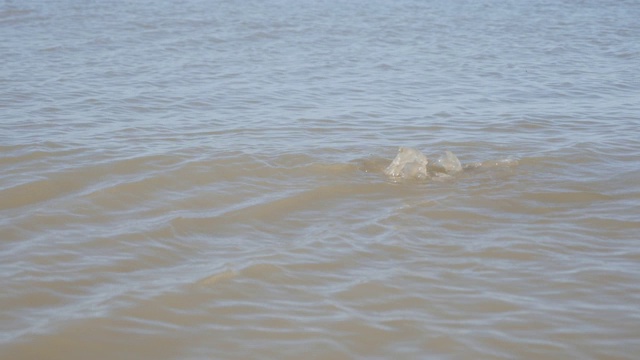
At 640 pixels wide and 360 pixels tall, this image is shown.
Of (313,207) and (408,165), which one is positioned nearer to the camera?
A: (313,207)

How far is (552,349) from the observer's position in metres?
3.61

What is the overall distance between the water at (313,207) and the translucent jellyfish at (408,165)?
0.10 metres

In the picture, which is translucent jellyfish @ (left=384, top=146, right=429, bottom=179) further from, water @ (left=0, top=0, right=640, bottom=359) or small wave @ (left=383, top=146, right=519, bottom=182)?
water @ (left=0, top=0, right=640, bottom=359)

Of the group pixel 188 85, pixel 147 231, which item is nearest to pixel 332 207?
pixel 147 231

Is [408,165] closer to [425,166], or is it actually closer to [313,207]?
[425,166]

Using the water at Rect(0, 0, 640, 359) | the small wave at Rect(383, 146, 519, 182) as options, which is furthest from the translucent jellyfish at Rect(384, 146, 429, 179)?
the water at Rect(0, 0, 640, 359)

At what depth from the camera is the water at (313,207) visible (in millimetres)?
3768

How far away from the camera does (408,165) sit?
602 cm

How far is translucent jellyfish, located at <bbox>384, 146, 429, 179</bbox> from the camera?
5.95 meters

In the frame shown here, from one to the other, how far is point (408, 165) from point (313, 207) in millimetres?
950

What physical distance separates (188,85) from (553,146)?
3.94 m

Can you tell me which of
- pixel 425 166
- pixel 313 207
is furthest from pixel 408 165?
pixel 313 207

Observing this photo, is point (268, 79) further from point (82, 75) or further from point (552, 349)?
point (552, 349)

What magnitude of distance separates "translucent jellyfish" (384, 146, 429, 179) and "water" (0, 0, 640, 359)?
4.1 inches
